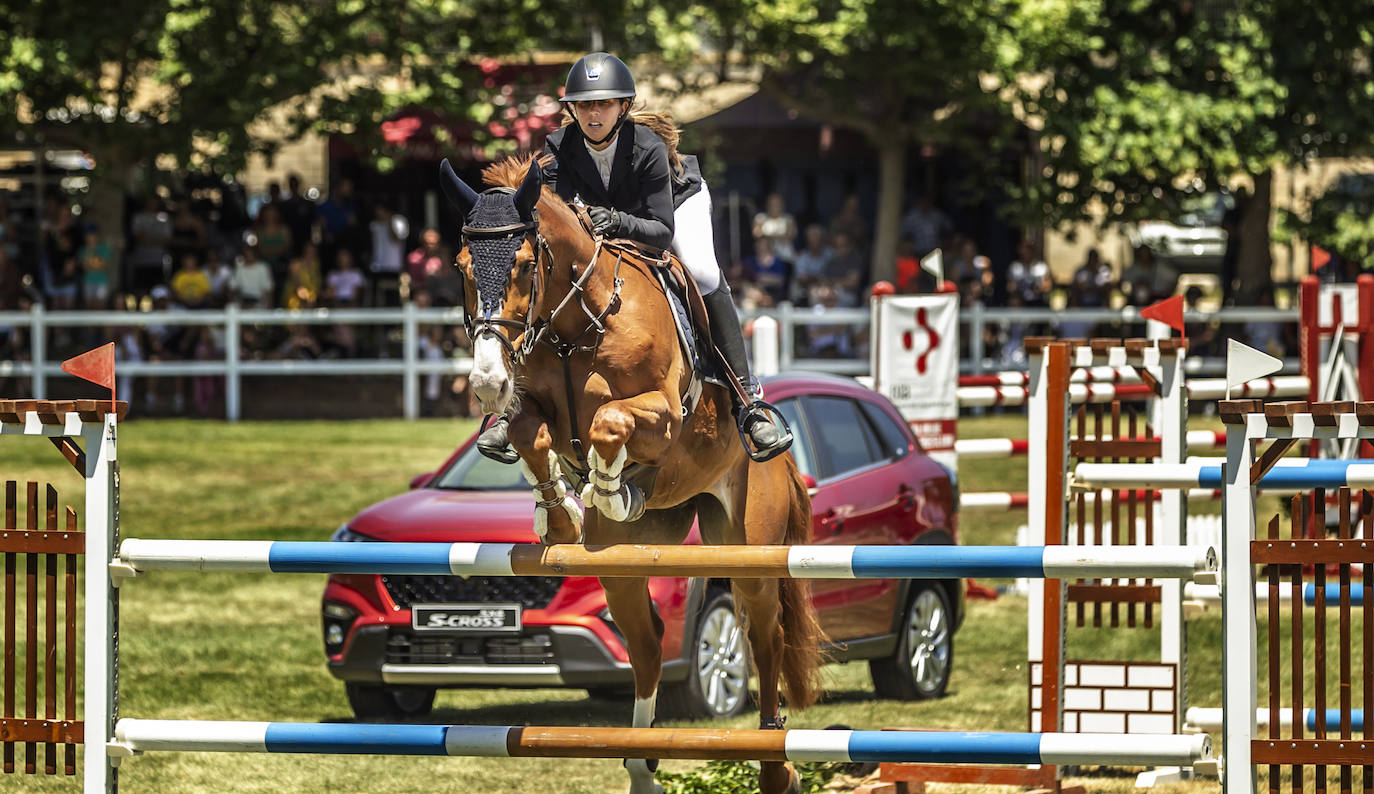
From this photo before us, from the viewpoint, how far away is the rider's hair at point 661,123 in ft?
21.1

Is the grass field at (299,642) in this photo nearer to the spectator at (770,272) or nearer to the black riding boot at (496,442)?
the black riding boot at (496,442)

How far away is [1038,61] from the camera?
70.9ft

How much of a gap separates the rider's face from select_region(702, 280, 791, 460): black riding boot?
80cm

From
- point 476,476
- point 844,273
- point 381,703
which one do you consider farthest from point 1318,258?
point 844,273

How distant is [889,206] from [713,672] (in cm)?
1575

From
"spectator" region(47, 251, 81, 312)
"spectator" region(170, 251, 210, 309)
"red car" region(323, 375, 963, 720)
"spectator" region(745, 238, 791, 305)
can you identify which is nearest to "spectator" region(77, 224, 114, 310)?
"spectator" region(47, 251, 81, 312)

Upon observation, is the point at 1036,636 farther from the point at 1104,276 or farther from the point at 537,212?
the point at 1104,276

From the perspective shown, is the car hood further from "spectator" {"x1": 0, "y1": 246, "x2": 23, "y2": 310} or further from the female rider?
"spectator" {"x1": 0, "y1": 246, "x2": 23, "y2": 310}

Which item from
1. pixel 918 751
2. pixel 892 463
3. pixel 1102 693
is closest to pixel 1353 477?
pixel 918 751

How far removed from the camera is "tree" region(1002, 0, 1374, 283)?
21266 mm

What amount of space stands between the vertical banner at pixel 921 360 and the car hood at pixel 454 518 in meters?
3.58

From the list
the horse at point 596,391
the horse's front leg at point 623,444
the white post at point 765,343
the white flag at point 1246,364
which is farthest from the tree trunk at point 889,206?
the white flag at point 1246,364

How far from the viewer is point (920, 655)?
944 cm

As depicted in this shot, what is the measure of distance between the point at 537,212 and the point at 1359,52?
19959 millimetres
